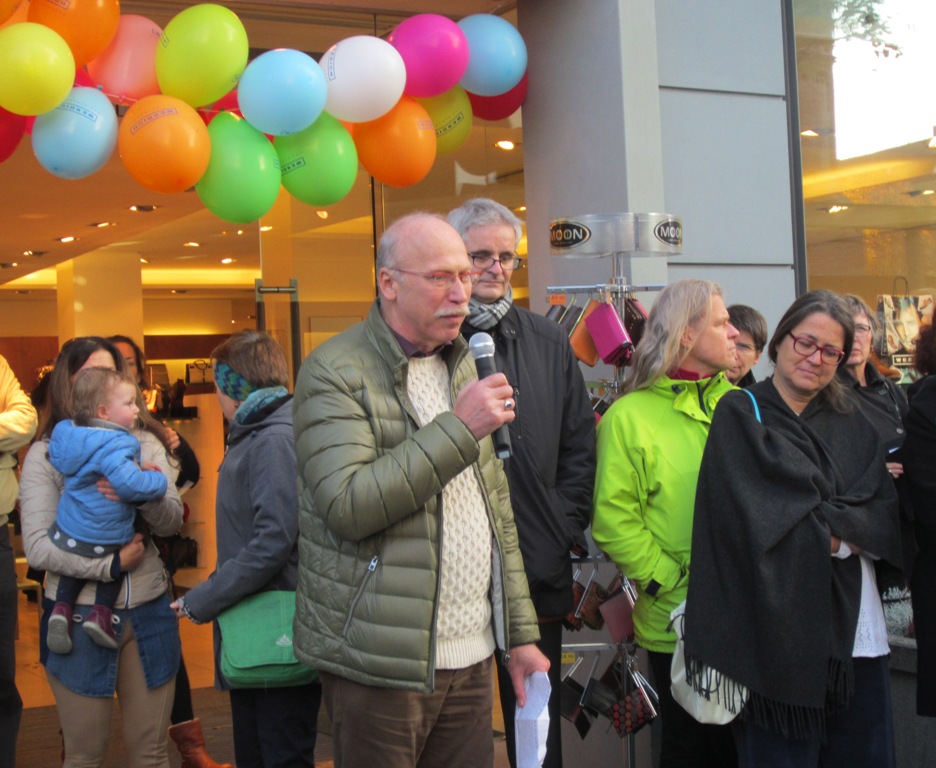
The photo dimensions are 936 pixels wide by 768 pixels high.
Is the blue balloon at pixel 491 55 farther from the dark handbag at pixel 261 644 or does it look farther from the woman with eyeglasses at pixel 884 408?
the dark handbag at pixel 261 644

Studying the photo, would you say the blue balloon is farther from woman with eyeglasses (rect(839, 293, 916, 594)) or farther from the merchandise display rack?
woman with eyeglasses (rect(839, 293, 916, 594))

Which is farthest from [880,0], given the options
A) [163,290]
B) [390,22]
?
[163,290]

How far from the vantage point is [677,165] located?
16.5 feet

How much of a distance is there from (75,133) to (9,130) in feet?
1.24

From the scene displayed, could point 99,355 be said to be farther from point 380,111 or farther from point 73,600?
Result: point 380,111

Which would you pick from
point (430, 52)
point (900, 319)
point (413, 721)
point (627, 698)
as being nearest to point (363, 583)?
point (413, 721)

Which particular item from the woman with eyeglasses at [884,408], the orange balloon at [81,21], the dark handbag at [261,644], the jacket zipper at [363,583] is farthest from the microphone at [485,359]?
the orange balloon at [81,21]

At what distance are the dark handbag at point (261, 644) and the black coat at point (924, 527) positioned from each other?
1.73 m

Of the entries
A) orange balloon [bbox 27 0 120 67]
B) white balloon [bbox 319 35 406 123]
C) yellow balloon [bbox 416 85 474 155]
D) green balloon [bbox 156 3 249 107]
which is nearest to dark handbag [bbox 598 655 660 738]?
white balloon [bbox 319 35 406 123]

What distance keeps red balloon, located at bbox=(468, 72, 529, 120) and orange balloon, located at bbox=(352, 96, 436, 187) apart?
1.50 feet

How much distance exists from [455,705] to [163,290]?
16.4 meters

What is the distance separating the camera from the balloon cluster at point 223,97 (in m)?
3.93

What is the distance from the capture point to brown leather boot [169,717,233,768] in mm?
4566

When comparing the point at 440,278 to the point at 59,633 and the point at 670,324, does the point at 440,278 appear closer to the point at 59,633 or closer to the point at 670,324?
the point at 670,324
